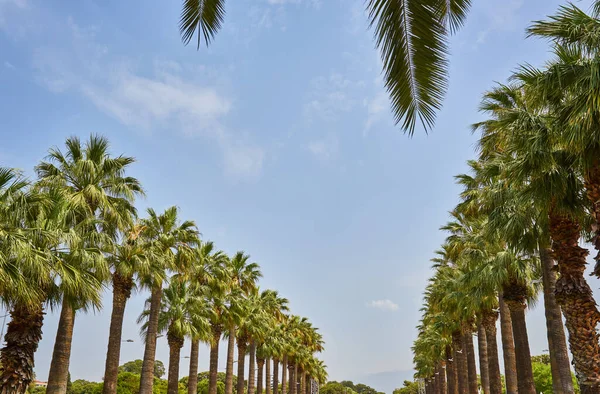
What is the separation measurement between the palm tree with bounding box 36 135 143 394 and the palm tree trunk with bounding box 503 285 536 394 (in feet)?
57.5

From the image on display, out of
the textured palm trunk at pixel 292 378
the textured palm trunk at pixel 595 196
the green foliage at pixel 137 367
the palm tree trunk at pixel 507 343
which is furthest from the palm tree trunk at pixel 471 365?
the green foliage at pixel 137 367

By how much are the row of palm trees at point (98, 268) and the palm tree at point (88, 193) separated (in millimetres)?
40

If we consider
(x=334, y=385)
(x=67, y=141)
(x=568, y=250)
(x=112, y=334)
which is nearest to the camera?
(x=568, y=250)

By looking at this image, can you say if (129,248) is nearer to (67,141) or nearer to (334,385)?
(67,141)

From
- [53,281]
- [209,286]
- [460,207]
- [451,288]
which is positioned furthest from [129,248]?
[451,288]

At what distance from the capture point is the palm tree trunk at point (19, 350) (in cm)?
1369

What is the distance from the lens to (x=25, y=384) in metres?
14.1

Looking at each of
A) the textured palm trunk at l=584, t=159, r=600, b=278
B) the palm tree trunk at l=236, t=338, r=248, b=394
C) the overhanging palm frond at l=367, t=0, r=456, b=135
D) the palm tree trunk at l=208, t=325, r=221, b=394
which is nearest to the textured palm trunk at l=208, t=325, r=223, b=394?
the palm tree trunk at l=208, t=325, r=221, b=394

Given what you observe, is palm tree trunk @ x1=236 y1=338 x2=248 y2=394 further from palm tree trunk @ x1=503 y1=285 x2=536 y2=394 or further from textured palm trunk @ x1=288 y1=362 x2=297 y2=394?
textured palm trunk @ x1=288 y1=362 x2=297 y2=394

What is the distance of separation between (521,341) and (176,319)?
1915 centimetres

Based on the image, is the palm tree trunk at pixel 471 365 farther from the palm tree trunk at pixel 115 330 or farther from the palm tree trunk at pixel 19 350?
the palm tree trunk at pixel 19 350

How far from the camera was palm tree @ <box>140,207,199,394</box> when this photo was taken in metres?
24.6

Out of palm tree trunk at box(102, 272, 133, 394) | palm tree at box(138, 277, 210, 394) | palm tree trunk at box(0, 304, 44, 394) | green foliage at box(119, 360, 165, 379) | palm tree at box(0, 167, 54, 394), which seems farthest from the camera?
green foliage at box(119, 360, 165, 379)

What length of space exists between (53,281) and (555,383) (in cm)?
1658
